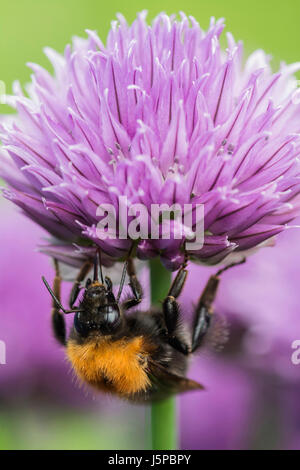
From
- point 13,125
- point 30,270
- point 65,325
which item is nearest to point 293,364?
point 65,325

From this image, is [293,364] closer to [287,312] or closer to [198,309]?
[287,312]

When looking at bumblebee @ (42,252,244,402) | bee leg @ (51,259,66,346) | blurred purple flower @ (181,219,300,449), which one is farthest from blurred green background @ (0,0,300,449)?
bumblebee @ (42,252,244,402)

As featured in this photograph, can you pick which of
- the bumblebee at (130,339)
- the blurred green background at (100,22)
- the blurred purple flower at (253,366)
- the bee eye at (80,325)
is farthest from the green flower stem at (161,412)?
the blurred green background at (100,22)

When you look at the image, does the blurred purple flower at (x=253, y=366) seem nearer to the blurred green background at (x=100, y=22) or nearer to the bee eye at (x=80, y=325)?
the bee eye at (x=80, y=325)

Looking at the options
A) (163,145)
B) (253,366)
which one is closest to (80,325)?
(163,145)

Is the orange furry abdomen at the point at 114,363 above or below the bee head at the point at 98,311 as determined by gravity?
below

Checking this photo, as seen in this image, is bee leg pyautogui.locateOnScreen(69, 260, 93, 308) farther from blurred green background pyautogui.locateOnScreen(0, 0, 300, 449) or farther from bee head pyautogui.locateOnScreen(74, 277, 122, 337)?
blurred green background pyautogui.locateOnScreen(0, 0, 300, 449)
